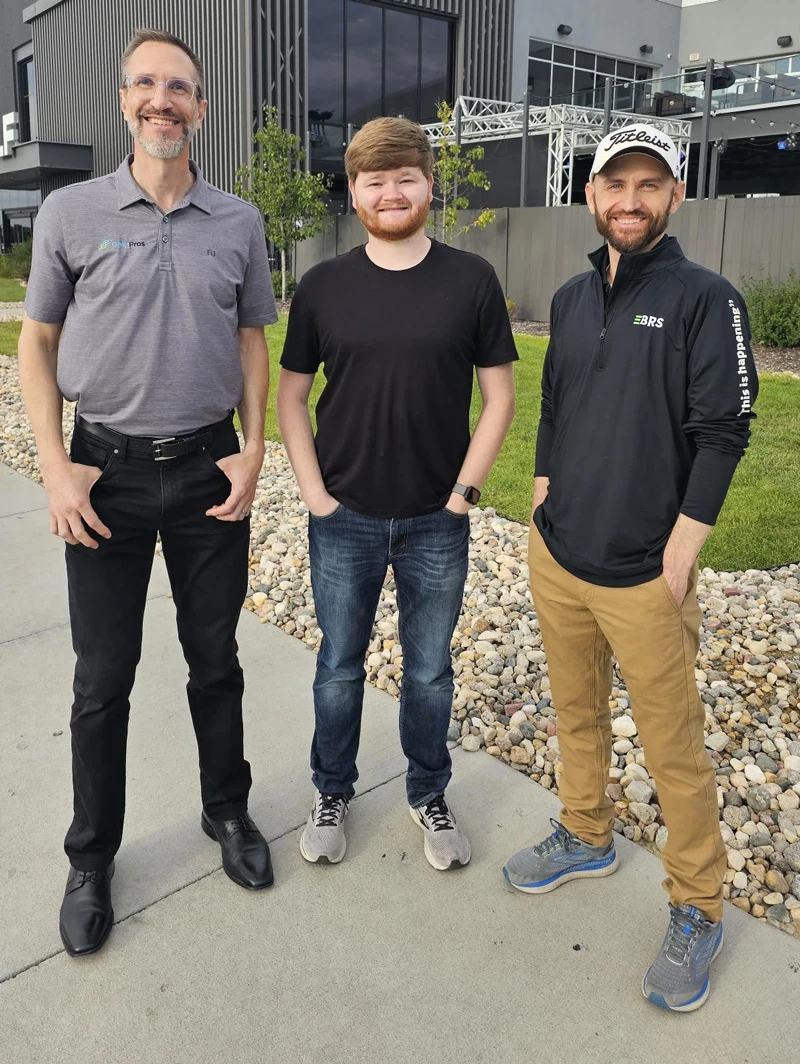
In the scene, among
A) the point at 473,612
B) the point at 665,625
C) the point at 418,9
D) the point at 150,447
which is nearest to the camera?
the point at 665,625

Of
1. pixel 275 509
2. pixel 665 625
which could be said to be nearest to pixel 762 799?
pixel 665 625

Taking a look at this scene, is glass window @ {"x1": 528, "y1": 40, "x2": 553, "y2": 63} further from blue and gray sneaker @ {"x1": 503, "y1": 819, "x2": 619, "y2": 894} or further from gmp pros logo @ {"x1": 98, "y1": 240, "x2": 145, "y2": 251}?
blue and gray sneaker @ {"x1": 503, "y1": 819, "x2": 619, "y2": 894}

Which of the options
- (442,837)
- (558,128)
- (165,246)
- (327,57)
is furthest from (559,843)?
(327,57)

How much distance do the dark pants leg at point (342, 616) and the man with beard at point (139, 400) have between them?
249mm

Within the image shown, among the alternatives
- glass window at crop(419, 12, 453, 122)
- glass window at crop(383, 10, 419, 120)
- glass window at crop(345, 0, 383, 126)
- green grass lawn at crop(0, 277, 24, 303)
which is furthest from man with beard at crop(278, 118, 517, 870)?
glass window at crop(419, 12, 453, 122)

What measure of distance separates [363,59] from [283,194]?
7.76 meters

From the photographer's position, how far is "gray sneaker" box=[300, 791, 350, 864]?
2791 millimetres

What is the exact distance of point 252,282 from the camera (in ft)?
8.47

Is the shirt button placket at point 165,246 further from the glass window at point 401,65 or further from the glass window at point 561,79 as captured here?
the glass window at point 561,79

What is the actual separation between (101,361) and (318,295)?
2.03ft

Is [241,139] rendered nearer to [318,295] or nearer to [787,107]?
[787,107]

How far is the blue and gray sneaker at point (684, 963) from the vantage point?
88.1 inches

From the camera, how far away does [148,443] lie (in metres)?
2.44

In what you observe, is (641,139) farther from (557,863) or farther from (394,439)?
(557,863)
